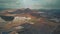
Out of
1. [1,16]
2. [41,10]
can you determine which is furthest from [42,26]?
[1,16]

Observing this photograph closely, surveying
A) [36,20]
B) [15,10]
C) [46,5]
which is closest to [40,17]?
[36,20]

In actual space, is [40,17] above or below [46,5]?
below

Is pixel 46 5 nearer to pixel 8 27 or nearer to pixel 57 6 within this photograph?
pixel 57 6

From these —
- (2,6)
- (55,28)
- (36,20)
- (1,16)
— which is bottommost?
(55,28)

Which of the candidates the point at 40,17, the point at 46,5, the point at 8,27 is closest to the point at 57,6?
the point at 46,5

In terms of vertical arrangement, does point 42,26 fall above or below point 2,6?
below

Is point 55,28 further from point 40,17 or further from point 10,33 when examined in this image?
point 10,33

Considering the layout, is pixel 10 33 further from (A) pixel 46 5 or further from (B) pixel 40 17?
(A) pixel 46 5
